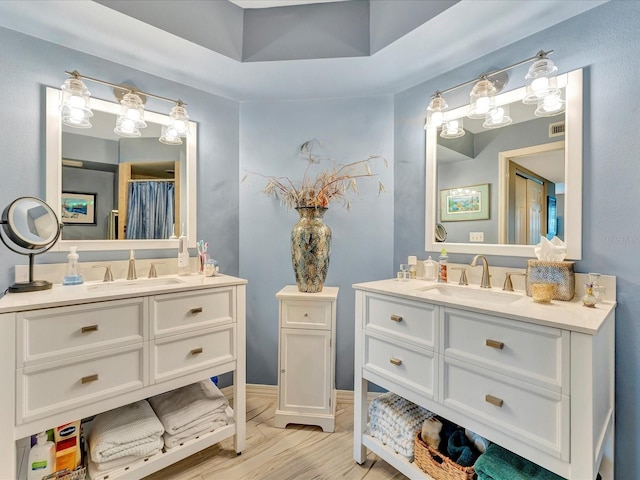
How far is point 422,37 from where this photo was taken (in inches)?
64.5

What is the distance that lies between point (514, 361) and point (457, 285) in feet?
2.24

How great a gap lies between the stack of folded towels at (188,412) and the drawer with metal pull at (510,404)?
3.99 feet

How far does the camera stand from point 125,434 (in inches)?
56.6

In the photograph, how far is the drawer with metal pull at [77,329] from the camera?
1.17 metres

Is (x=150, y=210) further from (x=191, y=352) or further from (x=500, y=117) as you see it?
(x=500, y=117)

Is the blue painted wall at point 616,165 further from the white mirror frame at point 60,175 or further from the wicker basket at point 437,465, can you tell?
the white mirror frame at point 60,175

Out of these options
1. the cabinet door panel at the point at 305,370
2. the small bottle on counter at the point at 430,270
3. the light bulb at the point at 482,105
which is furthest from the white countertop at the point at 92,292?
the light bulb at the point at 482,105

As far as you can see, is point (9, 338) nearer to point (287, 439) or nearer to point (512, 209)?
point (287, 439)

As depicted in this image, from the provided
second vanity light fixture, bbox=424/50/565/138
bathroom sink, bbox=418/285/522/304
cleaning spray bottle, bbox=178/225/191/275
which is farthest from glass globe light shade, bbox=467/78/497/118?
cleaning spray bottle, bbox=178/225/191/275

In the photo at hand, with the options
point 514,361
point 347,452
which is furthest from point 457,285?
point 347,452

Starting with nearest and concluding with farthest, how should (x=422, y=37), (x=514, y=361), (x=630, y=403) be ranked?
(x=514, y=361) < (x=630, y=403) < (x=422, y=37)

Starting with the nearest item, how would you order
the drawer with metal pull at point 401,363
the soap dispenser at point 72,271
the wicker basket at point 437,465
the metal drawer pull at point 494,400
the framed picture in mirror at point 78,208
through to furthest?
the metal drawer pull at point 494,400 → the wicker basket at point 437,465 → the drawer with metal pull at point 401,363 → the soap dispenser at point 72,271 → the framed picture in mirror at point 78,208

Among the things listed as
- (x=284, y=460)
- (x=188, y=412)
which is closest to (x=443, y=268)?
(x=284, y=460)

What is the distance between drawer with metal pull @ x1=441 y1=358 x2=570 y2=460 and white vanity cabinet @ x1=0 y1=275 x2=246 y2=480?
114 cm
